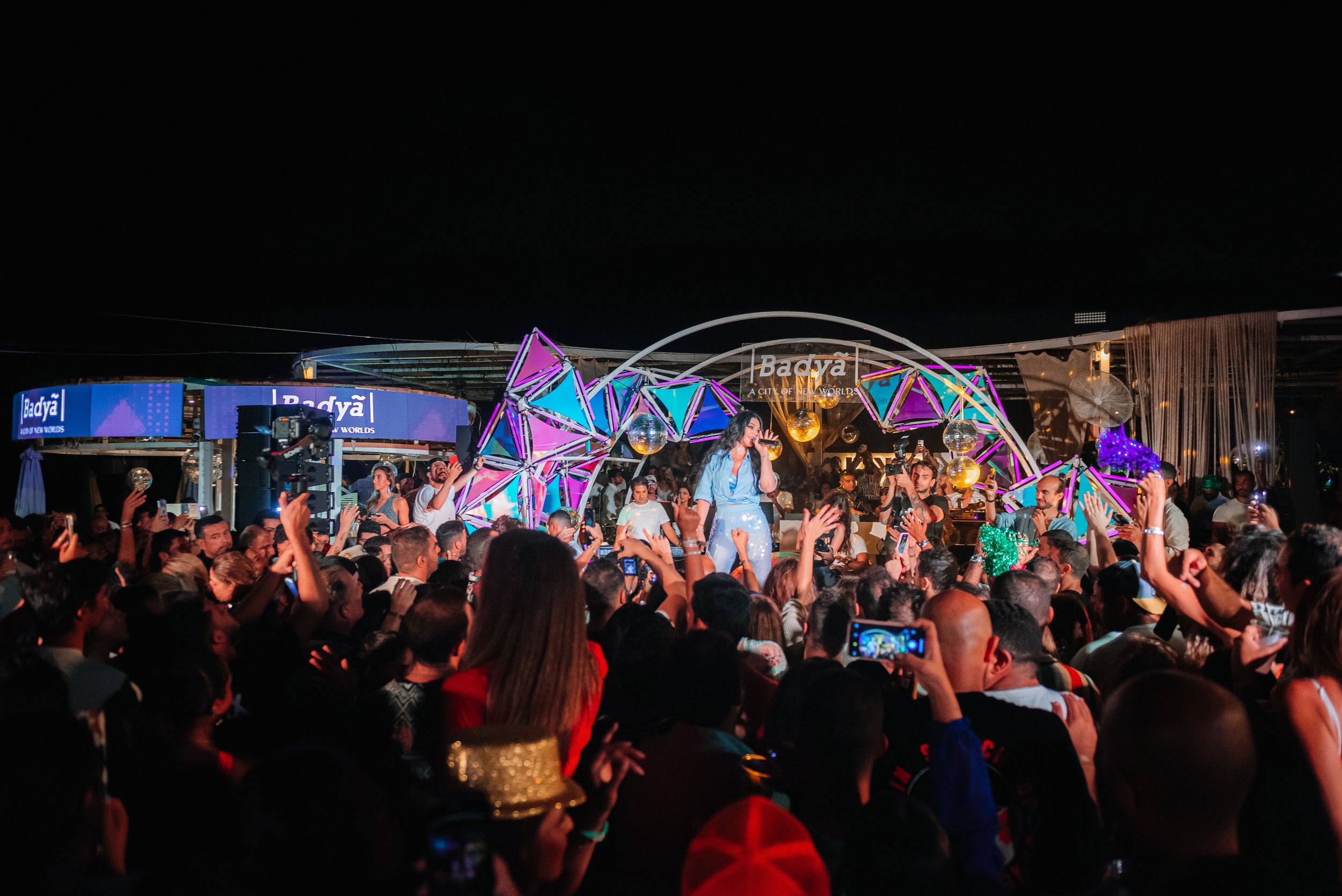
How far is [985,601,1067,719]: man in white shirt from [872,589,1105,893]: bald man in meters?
0.26

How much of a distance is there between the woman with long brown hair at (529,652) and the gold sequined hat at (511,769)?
0.74m

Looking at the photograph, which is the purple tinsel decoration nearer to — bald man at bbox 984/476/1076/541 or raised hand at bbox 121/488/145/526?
bald man at bbox 984/476/1076/541

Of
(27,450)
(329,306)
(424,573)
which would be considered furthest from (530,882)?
(27,450)

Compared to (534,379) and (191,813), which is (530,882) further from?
(534,379)

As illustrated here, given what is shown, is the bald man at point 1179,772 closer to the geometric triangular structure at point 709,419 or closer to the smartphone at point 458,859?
the smartphone at point 458,859

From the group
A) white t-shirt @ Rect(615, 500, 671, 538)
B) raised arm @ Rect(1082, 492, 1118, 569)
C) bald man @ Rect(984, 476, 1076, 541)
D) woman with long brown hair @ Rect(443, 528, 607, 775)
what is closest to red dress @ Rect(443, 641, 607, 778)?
woman with long brown hair @ Rect(443, 528, 607, 775)

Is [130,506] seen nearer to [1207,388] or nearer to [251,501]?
[251,501]

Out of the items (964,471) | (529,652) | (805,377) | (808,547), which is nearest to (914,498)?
(964,471)

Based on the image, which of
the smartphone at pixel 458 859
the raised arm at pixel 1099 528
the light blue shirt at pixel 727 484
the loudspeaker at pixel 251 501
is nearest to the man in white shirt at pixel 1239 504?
the raised arm at pixel 1099 528

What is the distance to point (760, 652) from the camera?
11.3ft

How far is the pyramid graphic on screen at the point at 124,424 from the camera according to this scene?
16062 millimetres

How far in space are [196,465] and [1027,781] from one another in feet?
62.4

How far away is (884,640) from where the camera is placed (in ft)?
7.80

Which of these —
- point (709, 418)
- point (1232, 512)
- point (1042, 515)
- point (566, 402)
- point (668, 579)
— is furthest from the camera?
point (709, 418)
